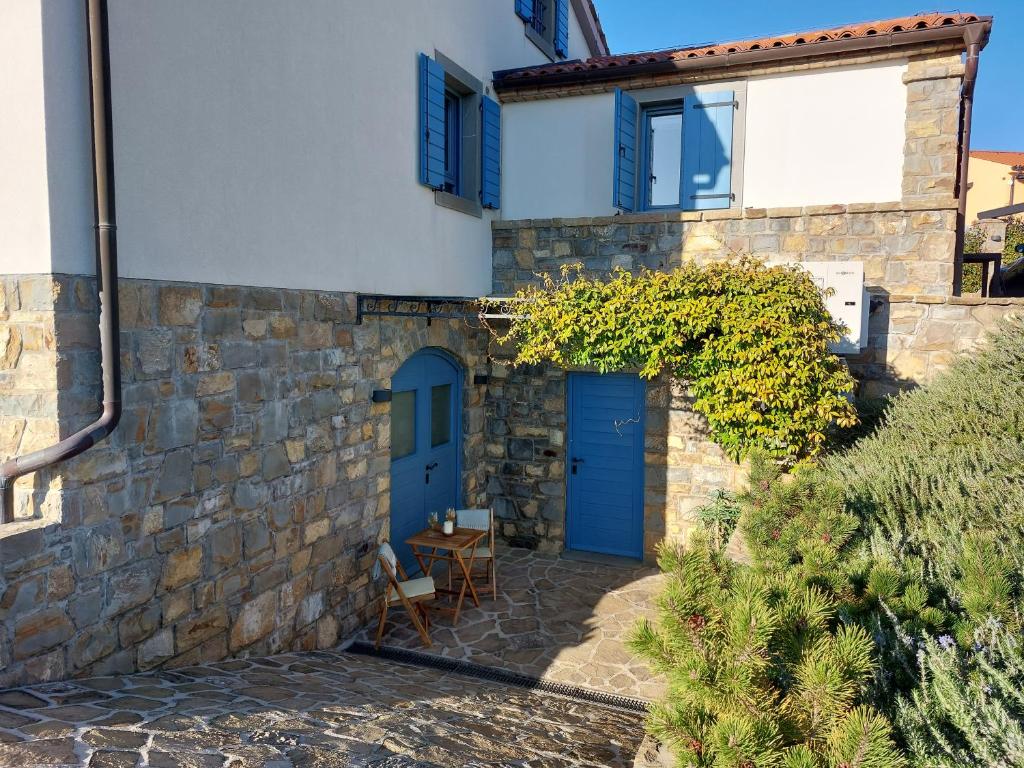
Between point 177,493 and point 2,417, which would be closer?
point 2,417

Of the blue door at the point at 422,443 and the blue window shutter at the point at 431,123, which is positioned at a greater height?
the blue window shutter at the point at 431,123

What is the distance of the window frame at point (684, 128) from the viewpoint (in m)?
7.97

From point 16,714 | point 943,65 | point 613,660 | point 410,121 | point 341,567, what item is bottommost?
point 613,660

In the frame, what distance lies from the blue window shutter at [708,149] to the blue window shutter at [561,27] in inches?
140

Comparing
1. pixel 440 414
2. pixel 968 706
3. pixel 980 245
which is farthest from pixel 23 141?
pixel 980 245

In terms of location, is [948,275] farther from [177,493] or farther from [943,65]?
[177,493]

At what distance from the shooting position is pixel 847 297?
7141 mm

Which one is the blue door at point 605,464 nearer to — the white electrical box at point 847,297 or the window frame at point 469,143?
the white electrical box at point 847,297

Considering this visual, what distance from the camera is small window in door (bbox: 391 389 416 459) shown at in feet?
24.4

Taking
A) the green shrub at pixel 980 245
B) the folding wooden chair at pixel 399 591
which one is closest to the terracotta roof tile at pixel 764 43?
the folding wooden chair at pixel 399 591

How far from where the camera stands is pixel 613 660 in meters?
6.26

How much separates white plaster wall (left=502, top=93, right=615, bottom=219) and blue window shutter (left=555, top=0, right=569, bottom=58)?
2664 mm

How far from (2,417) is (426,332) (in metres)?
4.24

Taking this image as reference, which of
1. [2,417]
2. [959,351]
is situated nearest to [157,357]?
[2,417]
